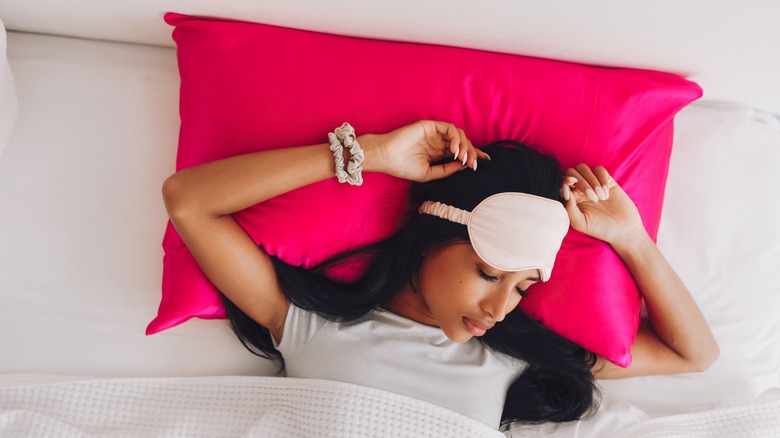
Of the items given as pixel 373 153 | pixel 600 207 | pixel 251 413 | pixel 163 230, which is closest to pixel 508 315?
pixel 600 207

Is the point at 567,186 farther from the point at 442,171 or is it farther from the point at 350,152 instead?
the point at 350,152

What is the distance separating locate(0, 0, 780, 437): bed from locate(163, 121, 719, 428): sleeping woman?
7cm

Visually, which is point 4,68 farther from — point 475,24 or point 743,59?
point 743,59

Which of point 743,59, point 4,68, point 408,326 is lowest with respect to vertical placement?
point 408,326

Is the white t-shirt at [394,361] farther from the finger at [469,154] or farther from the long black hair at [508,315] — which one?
the finger at [469,154]

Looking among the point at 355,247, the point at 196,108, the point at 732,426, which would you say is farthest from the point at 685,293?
the point at 196,108

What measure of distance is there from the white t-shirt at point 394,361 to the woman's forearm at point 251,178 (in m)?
0.24

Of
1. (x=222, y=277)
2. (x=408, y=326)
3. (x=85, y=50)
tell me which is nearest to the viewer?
(x=222, y=277)

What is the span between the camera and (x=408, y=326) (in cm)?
121

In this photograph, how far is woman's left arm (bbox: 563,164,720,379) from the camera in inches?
45.4

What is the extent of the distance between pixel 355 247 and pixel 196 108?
0.38 meters

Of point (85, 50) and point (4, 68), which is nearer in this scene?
point (4, 68)

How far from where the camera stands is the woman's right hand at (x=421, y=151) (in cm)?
106

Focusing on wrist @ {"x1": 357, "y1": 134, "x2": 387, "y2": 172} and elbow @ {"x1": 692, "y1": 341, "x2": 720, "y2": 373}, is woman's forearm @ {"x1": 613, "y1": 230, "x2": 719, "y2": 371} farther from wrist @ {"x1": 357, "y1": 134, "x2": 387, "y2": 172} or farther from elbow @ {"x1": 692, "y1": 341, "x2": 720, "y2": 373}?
wrist @ {"x1": 357, "y1": 134, "x2": 387, "y2": 172}
